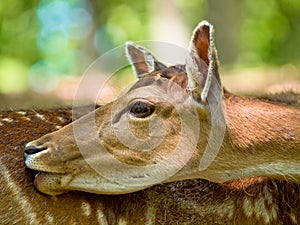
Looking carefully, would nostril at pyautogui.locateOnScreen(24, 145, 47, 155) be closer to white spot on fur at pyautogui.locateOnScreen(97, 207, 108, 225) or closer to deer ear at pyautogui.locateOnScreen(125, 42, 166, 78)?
white spot on fur at pyautogui.locateOnScreen(97, 207, 108, 225)

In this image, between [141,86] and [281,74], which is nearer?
[141,86]

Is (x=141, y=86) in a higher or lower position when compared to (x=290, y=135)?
higher

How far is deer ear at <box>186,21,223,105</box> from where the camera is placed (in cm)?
438

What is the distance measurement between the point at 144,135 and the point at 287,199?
1.11 meters

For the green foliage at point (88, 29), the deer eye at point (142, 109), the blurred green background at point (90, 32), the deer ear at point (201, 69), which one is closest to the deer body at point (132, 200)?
the deer eye at point (142, 109)

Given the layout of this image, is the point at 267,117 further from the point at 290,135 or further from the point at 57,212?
the point at 57,212

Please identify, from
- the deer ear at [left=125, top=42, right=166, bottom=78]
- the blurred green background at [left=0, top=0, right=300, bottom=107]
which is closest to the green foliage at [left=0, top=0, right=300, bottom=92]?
the blurred green background at [left=0, top=0, right=300, bottom=107]

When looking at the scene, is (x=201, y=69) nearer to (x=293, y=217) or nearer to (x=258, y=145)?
(x=258, y=145)

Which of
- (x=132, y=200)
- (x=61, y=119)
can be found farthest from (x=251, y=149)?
(x=61, y=119)

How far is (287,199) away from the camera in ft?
16.0

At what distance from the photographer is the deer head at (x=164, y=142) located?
4.36 meters

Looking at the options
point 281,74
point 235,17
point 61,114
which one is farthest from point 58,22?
point 61,114

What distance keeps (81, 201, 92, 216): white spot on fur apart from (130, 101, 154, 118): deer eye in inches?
24.2

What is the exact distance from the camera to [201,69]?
4.41 m
